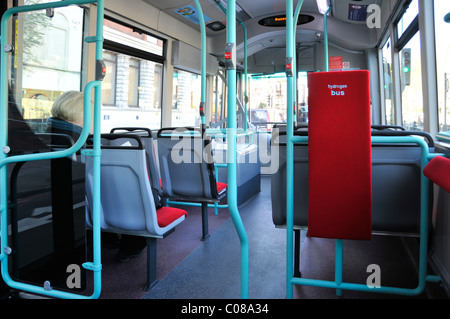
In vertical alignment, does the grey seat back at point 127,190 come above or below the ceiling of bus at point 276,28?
below

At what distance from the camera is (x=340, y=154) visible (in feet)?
5.24

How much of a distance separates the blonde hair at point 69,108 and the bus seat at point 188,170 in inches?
43.2

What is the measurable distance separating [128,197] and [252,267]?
1000mm

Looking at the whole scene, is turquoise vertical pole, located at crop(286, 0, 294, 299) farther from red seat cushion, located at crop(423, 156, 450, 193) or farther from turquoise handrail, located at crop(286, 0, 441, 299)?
red seat cushion, located at crop(423, 156, 450, 193)

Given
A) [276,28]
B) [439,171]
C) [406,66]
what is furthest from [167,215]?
[276,28]

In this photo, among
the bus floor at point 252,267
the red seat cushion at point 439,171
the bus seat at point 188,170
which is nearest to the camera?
the red seat cushion at point 439,171

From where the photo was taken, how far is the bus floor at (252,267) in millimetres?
1925

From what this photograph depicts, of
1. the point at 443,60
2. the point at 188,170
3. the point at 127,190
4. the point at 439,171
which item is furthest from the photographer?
the point at 188,170

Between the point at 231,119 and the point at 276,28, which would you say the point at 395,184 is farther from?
the point at 276,28

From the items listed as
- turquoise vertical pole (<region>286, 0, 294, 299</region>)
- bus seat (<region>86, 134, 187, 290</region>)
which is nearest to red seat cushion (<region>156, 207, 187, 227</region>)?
bus seat (<region>86, 134, 187, 290</region>)

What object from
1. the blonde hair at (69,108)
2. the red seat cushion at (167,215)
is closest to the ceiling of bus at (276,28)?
the blonde hair at (69,108)

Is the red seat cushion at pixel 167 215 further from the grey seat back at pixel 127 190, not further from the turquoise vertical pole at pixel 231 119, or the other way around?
the turquoise vertical pole at pixel 231 119

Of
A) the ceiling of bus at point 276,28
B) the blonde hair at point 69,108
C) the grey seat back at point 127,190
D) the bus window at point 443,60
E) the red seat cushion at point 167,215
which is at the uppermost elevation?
the ceiling of bus at point 276,28
